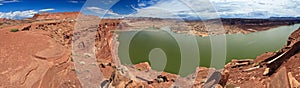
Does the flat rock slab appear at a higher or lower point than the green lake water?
higher

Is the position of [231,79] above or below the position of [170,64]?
above

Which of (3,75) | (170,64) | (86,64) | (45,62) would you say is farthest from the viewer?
(170,64)

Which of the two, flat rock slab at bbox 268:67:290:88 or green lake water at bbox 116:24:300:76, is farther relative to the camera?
green lake water at bbox 116:24:300:76

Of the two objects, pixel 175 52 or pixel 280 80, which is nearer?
pixel 280 80

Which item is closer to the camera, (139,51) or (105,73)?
(105,73)

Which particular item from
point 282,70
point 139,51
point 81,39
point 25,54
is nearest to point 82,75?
point 25,54

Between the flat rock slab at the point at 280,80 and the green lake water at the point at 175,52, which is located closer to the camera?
the flat rock slab at the point at 280,80

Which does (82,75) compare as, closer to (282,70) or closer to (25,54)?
(25,54)

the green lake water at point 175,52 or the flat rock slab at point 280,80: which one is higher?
the flat rock slab at point 280,80

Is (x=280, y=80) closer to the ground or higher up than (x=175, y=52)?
higher up

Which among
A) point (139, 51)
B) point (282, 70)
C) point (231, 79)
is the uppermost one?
point (282, 70)

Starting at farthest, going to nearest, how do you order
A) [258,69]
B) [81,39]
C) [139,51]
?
[139,51] → [81,39] → [258,69]
